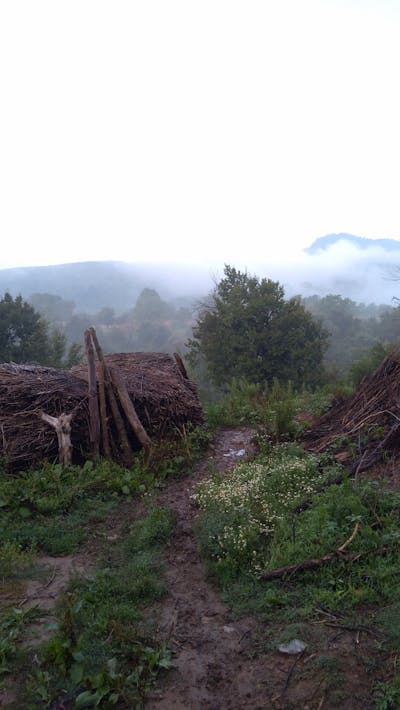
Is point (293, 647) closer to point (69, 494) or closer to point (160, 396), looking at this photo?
point (69, 494)

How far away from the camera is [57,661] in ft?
9.20

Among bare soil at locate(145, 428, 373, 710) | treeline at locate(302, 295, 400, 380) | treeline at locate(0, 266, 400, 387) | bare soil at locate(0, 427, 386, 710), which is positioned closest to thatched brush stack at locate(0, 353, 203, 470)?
bare soil at locate(0, 427, 386, 710)

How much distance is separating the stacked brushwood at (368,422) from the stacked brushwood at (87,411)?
2.00 m

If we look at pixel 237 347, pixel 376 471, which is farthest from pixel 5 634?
pixel 237 347

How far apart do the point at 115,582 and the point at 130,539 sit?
79 cm

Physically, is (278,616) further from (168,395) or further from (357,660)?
(168,395)

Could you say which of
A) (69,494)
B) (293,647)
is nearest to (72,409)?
(69,494)

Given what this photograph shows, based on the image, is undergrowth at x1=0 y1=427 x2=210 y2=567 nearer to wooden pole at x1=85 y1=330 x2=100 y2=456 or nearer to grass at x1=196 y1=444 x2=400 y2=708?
wooden pole at x1=85 y1=330 x2=100 y2=456

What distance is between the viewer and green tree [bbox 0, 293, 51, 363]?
22828mm

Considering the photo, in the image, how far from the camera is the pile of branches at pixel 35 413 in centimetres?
598

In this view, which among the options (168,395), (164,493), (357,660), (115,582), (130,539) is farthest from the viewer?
(168,395)

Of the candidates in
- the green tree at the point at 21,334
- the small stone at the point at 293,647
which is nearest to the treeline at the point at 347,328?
the green tree at the point at 21,334

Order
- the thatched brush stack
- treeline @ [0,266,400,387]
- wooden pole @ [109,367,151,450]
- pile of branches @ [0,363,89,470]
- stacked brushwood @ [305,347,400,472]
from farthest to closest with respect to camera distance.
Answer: treeline @ [0,266,400,387], wooden pole @ [109,367,151,450], the thatched brush stack, pile of branches @ [0,363,89,470], stacked brushwood @ [305,347,400,472]

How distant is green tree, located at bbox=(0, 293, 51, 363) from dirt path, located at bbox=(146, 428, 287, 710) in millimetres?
19983
